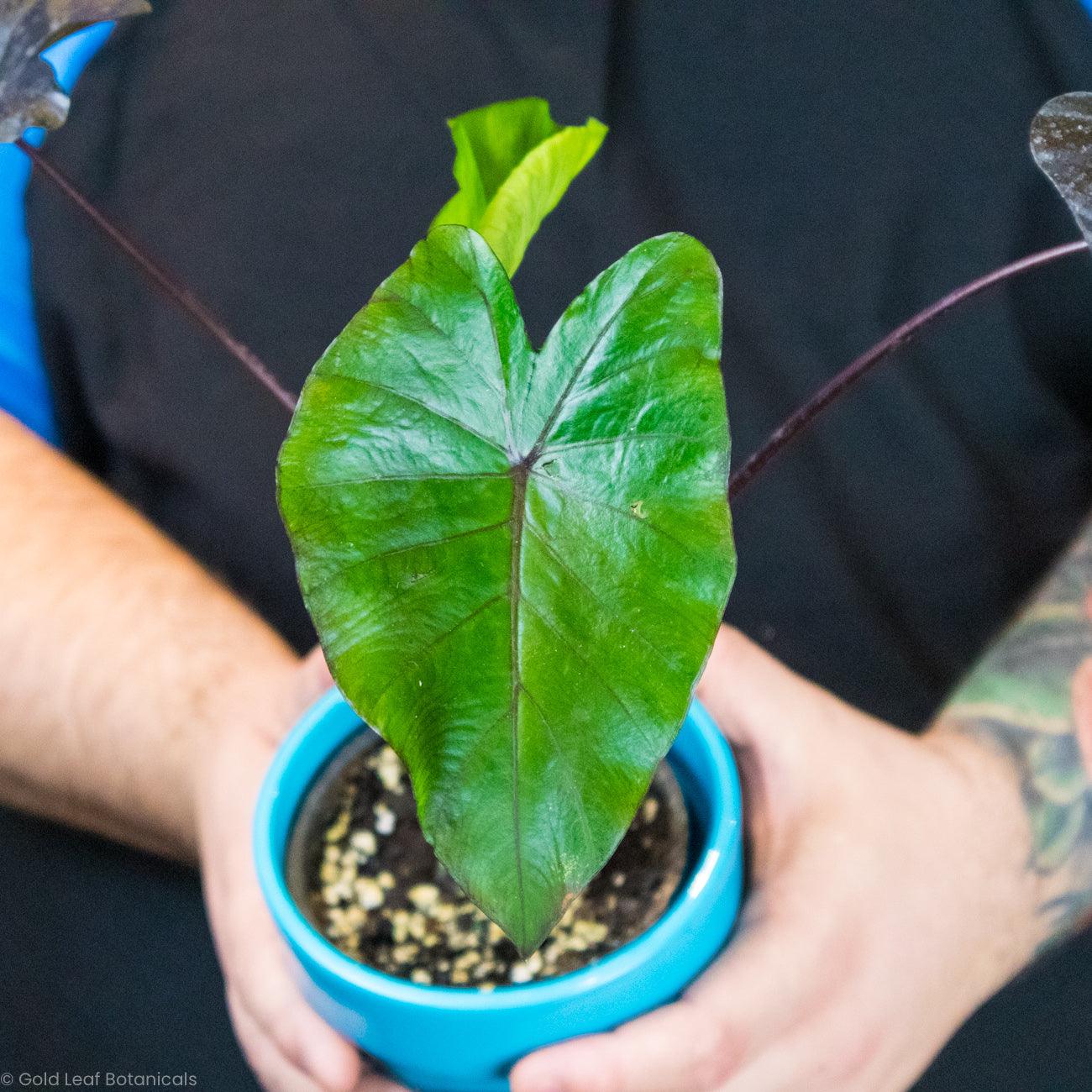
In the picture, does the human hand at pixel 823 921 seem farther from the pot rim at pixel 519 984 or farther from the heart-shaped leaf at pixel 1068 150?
the heart-shaped leaf at pixel 1068 150

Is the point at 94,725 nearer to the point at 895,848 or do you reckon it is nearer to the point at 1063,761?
the point at 895,848

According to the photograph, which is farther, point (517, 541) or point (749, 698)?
point (749, 698)

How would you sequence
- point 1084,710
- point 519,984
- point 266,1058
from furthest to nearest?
point 1084,710
point 266,1058
point 519,984

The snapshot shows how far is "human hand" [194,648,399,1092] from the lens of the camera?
52 cm

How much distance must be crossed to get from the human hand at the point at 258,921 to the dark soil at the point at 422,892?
5cm

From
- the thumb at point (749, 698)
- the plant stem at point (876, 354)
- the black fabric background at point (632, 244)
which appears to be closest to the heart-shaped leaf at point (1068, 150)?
the plant stem at point (876, 354)

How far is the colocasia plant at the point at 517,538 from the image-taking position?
34cm

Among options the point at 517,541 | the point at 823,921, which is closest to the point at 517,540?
the point at 517,541

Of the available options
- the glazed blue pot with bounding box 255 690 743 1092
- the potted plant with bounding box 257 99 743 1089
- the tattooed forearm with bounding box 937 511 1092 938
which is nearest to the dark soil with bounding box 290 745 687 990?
the glazed blue pot with bounding box 255 690 743 1092

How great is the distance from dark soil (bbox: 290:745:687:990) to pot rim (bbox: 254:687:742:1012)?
Result: 2cm

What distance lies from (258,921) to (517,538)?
32 cm

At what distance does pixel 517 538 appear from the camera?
1.18ft

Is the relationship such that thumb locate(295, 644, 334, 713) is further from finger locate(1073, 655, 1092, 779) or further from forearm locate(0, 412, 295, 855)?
finger locate(1073, 655, 1092, 779)

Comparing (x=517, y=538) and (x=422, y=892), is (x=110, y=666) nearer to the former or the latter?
(x=422, y=892)
